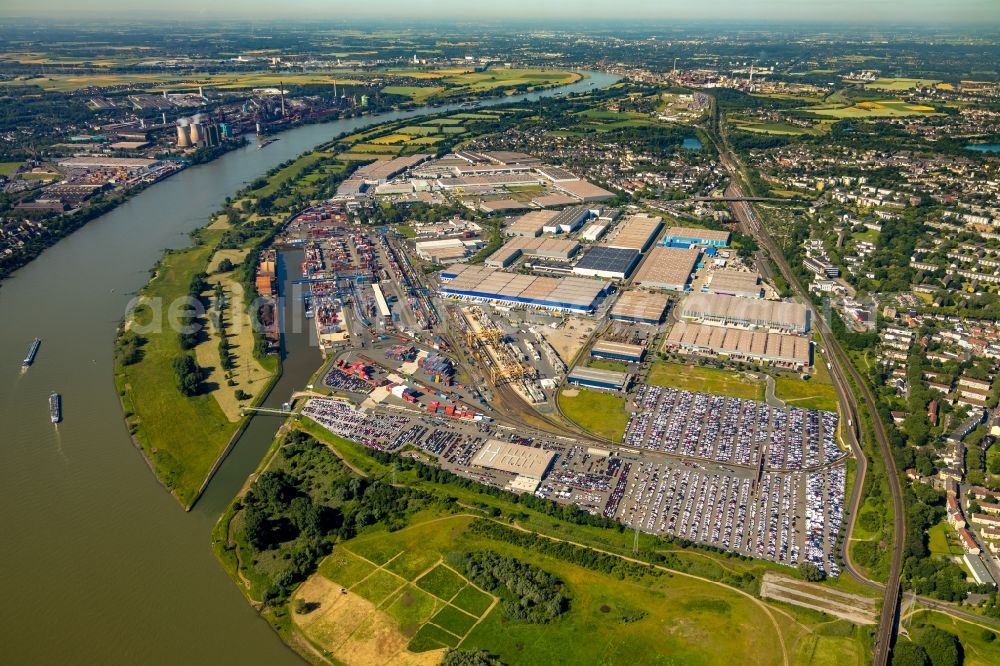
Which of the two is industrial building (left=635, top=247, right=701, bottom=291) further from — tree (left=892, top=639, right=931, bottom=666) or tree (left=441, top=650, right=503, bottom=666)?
tree (left=441, top=650, right=503, bottom=666)

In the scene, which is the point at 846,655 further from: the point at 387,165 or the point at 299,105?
the point at 299,105

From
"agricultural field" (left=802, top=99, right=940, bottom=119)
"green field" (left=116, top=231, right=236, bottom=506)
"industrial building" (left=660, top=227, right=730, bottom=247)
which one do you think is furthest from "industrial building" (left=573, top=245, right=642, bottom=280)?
"agricultural field" (left=802, top=99, right=940, bottom=119)

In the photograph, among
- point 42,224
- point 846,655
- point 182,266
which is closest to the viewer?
point 846,655

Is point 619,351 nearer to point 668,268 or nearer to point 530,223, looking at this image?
point 668,268

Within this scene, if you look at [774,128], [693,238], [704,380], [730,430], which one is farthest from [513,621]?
[774,128]


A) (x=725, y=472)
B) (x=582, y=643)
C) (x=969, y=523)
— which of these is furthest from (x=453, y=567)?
(x=969, y=523)

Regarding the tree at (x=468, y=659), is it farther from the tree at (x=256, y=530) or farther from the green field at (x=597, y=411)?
the green field at (x=597, y=411)
